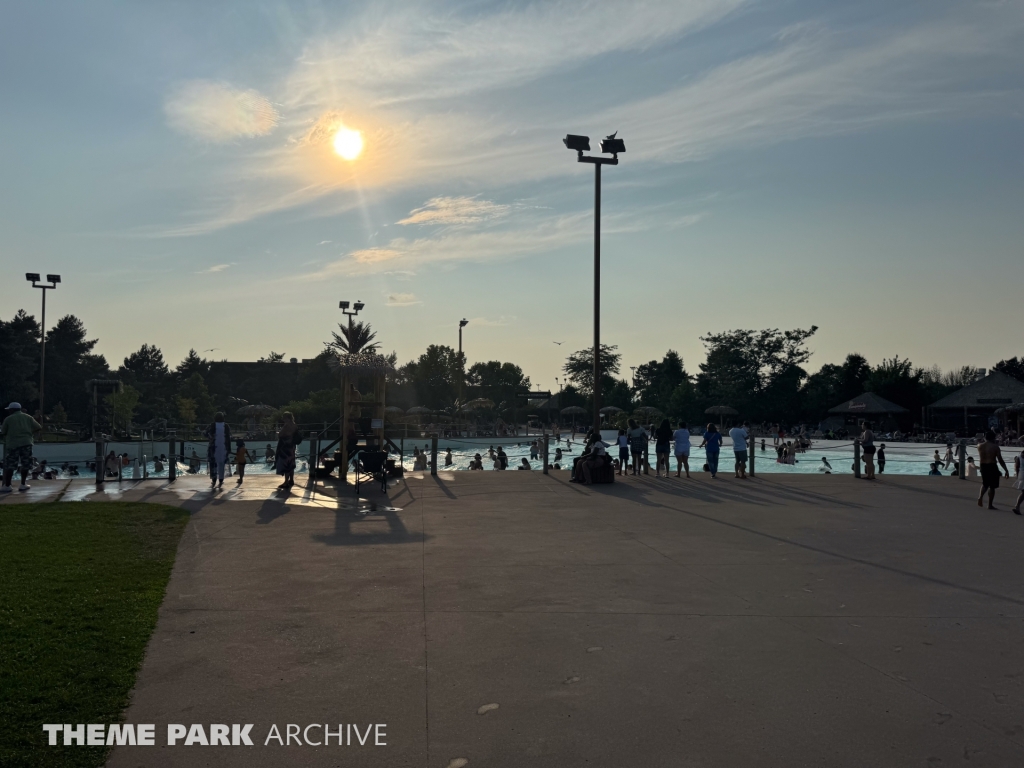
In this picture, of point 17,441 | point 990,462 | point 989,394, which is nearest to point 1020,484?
point 990,462

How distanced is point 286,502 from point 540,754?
474 inches

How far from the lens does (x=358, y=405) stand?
21.1 m

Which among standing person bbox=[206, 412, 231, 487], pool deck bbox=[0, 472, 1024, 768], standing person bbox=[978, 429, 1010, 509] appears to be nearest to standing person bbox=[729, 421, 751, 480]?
standing person bbox=[978, 429, 1010, 509]

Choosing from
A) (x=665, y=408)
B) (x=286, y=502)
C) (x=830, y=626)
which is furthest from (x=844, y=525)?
(x=665, y=408)

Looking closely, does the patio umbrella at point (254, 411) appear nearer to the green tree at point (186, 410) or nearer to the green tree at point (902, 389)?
the green tree at point (186, 410)

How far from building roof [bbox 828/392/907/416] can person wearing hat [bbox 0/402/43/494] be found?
174ft

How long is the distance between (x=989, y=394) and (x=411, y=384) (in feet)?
154

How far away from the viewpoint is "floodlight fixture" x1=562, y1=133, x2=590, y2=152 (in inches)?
837

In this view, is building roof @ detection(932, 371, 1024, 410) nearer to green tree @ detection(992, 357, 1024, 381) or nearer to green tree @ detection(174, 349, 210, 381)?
green tree @ detection(992, 357, 1024, 381)

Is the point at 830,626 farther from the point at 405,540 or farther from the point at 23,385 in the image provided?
the point at 23,385

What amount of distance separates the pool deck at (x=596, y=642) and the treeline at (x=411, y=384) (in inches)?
1462

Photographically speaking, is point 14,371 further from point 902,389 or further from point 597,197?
point 902,389

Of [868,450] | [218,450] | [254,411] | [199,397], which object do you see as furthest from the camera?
[199,397]

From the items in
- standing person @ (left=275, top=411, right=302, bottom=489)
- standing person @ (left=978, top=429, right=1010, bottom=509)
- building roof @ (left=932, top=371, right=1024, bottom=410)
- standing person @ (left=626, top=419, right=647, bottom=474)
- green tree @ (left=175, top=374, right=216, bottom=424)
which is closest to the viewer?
standing person @ (left=978, top=429, right=1010, bottom=509)
